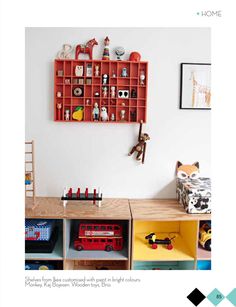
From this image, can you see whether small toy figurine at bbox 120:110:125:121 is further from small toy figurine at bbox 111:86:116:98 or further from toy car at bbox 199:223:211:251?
toy car at bbox 199:223:211:251

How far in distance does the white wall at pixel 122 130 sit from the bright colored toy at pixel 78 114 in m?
0.04

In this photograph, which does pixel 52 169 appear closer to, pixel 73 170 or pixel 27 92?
pixel 73 170

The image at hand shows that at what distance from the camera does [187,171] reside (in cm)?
147

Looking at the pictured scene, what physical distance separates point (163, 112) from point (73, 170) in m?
0.53

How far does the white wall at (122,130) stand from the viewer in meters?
1.40

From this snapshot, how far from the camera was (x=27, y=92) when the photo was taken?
1403mm

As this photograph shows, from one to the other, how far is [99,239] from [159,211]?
0.29 m

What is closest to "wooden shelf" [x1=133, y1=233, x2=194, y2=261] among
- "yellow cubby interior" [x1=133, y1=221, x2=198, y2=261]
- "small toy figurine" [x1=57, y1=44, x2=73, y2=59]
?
"yellow cubby interior" [x1=133, y1=221, x2=198, y2=261]

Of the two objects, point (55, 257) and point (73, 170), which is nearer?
Result: point (55, 257)

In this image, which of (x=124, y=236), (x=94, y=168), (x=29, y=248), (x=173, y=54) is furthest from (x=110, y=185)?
(x=173, y=54)

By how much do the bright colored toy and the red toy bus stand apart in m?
0.52
